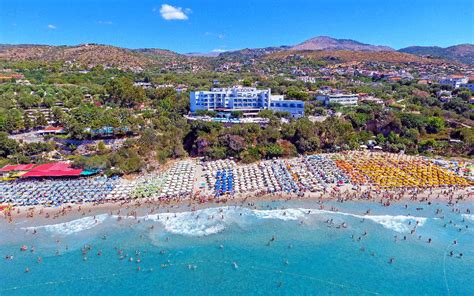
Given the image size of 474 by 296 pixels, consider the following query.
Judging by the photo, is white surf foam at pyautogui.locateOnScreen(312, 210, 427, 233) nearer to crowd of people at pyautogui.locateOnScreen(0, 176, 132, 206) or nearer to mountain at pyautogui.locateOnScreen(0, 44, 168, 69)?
crowd of people at pyautogui.locateOnScreen(0, 176, 132, 206)

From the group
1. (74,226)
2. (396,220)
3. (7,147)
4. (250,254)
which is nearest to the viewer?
(250,254)

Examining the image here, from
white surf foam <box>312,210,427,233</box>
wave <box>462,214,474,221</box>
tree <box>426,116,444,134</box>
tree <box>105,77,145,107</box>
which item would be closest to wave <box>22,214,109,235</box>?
white surf foam <box>312,210,427,233</box>

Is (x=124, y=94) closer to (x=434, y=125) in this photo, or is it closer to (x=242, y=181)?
(x=242, y=181)

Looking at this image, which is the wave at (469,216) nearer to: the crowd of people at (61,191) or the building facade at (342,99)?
the crowd of people at (61,191)

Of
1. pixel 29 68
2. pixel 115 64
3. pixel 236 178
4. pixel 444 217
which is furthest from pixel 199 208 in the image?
pixel 115 64

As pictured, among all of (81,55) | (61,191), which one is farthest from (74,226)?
(81,55)

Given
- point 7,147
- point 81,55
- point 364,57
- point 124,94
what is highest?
point 364,57

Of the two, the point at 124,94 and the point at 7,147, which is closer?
the point at 7,147

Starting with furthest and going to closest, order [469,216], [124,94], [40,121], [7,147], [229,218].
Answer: [124,94] → [40,121] → [7,147] → [469,216] → [229,218]
